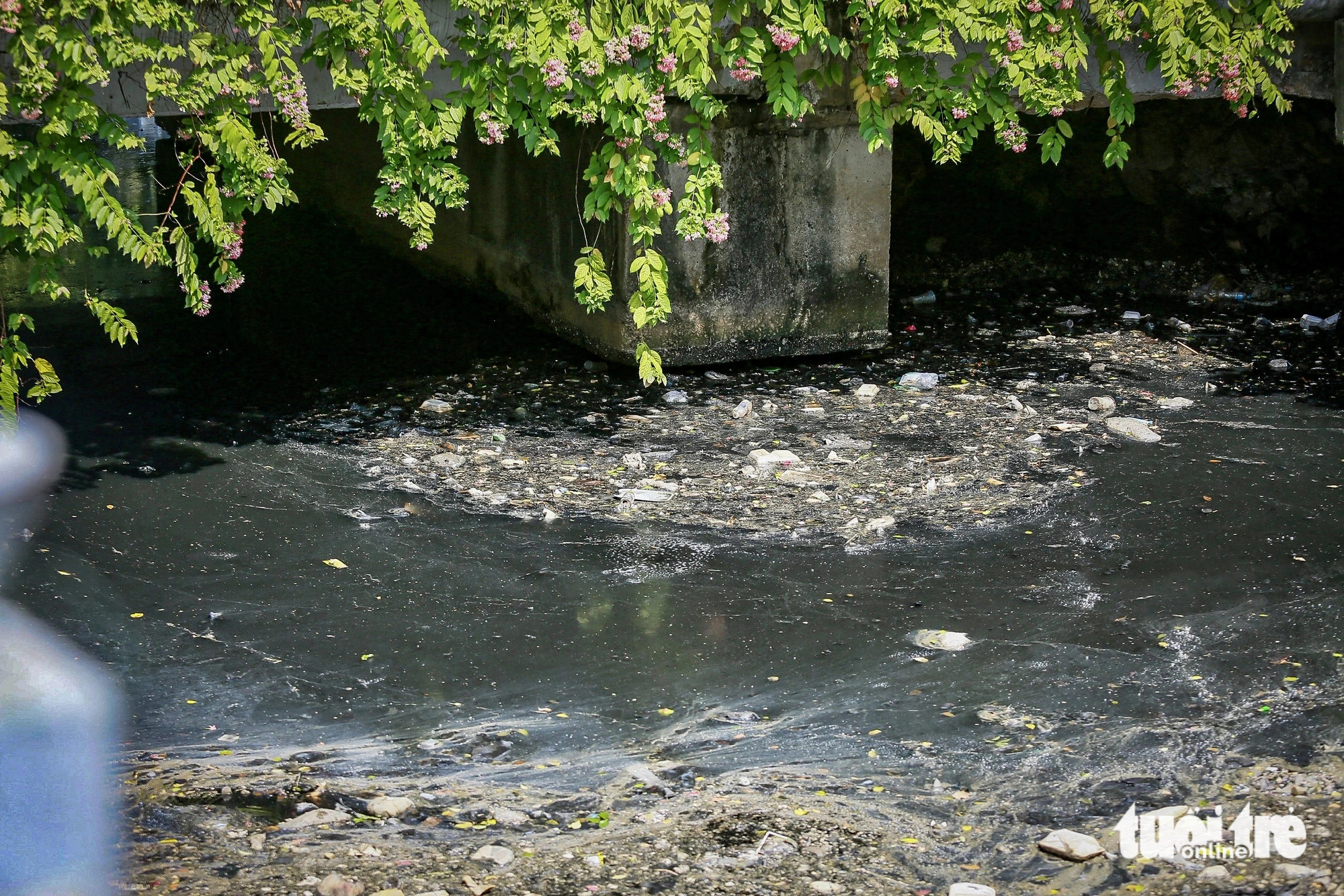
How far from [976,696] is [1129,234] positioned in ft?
24.9

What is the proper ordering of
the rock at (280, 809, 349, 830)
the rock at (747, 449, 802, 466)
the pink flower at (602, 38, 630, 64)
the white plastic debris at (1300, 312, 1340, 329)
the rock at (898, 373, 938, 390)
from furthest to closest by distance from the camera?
the white plastic debris at (1300, 312, 1340, 329) → the rock at (898, 373, 938, 390) → the rock at (747, 449, 802, 466) → the pink flower at (602, 38, 630, 64) → the rock at (280, 809, 349, 830)

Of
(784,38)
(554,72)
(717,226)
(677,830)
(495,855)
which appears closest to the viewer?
(495,855)

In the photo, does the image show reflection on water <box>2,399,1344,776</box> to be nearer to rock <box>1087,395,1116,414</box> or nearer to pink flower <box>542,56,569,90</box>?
rock <box>1087,395,1116,414</box>

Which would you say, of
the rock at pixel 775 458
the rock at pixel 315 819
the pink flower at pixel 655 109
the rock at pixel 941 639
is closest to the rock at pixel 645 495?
the rock at pixel 775 458

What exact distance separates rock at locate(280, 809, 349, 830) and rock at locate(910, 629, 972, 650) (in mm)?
1951

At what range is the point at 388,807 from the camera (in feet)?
10.4

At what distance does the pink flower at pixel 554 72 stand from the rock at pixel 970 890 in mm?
3806

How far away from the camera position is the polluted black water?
142 inches

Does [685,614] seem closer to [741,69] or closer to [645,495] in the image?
[645,495]

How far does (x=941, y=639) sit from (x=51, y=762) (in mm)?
2638

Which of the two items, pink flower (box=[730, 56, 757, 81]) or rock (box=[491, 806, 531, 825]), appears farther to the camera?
pink flower (box=[730, 56, 757, 81])

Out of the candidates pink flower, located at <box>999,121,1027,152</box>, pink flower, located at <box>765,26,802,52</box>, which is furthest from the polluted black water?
pink flower, located at <box>765,26,802,52</box>
